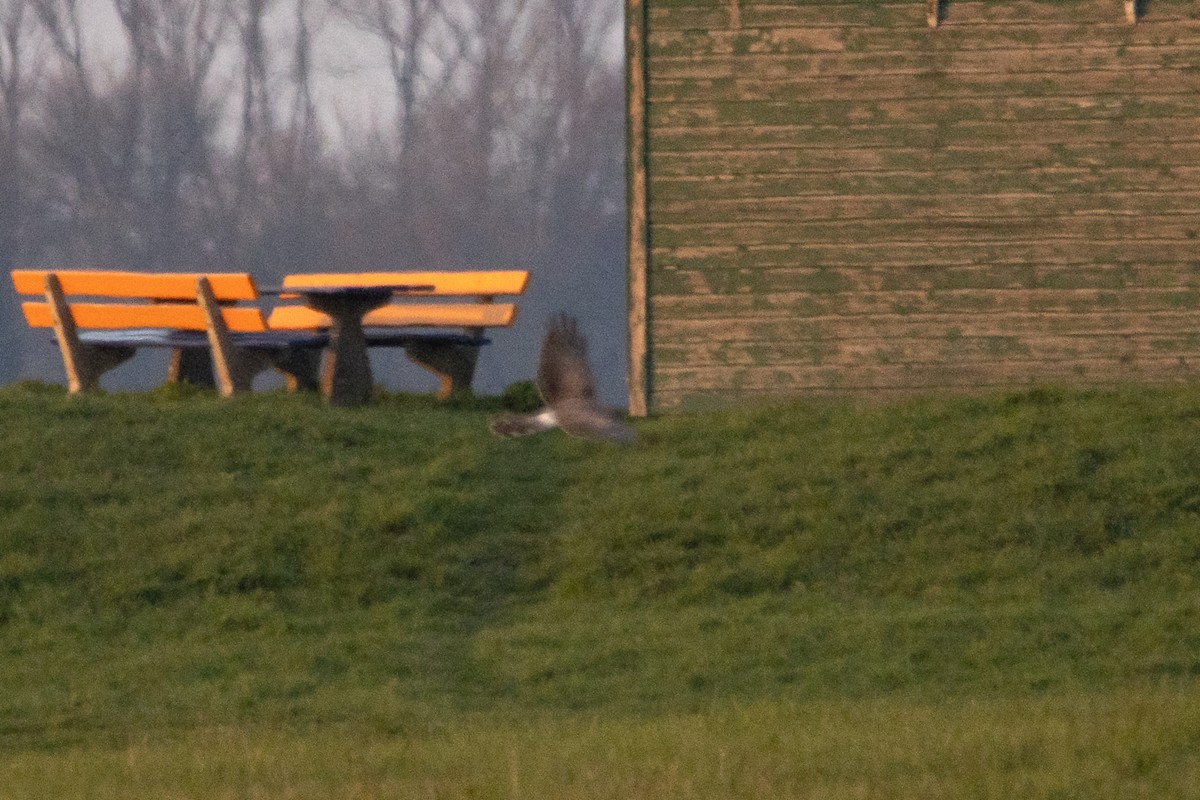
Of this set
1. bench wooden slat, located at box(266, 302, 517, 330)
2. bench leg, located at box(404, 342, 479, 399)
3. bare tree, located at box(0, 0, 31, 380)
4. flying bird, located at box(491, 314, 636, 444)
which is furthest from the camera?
bare tree, located at box(0, 0, 31, 380)

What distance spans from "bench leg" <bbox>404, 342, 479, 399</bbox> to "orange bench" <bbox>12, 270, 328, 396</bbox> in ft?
3.14

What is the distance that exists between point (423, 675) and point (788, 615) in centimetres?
181

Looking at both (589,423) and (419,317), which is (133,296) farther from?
(589,423)

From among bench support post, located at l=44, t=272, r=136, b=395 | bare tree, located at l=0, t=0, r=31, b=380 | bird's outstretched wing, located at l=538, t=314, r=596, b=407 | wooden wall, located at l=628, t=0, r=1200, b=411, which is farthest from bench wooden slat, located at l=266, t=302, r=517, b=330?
bare tree, located at l=0, t=0, r=31, b=380

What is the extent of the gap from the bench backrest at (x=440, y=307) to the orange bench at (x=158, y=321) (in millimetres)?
758

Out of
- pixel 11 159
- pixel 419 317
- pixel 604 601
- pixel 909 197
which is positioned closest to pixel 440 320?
pixel 419 317

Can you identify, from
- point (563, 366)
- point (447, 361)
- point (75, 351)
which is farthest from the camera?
point (447, 361)

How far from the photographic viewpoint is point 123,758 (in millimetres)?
6871

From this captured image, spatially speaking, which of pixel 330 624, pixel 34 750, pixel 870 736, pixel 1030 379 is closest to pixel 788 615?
pixel 330 624

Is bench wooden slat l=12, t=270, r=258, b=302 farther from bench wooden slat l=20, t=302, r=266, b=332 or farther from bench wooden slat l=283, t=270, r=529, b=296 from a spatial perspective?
bench wooden slat l=283, t=270, r=529, b=296

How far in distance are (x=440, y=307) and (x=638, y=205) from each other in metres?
2.44

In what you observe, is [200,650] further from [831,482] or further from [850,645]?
[831,482]

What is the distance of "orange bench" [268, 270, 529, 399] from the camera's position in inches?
592

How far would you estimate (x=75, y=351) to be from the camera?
14.5m
